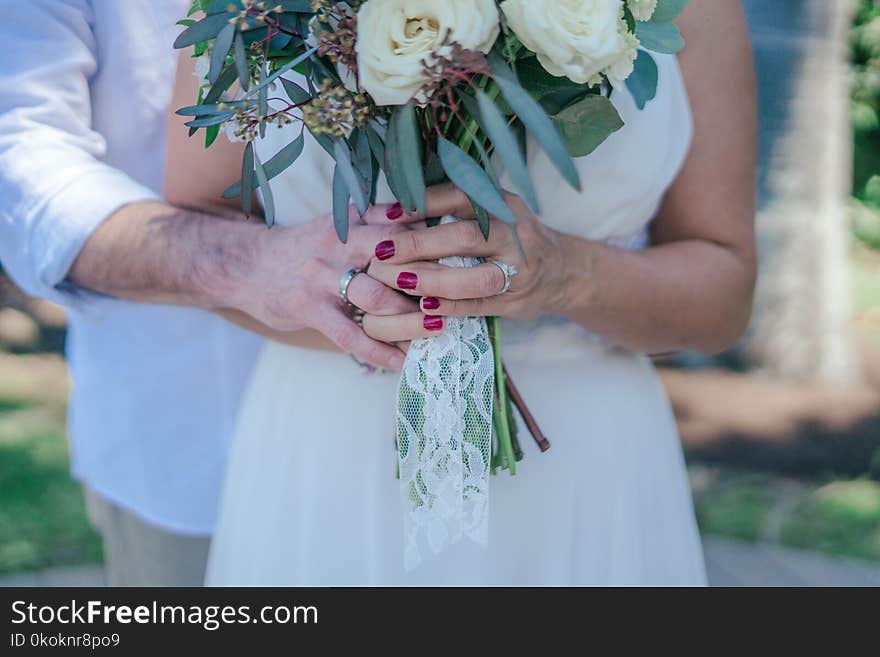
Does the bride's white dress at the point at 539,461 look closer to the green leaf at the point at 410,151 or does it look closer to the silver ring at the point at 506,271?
the silver ring at the point at 506,271

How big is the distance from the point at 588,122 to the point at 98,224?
1017mm

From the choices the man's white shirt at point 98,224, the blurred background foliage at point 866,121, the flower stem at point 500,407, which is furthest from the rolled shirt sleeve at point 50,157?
Answer: the blurred background foliage at point 866,121

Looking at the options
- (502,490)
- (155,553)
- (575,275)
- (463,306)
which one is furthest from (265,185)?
(155,553)

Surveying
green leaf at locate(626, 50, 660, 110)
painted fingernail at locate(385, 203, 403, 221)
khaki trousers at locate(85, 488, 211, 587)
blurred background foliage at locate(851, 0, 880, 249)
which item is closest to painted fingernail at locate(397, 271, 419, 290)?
painted fingernail at locate(385, 203, 403, 221)

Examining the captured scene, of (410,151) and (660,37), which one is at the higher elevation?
(660,37)

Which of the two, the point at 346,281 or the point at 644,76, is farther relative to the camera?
the point at 346,281

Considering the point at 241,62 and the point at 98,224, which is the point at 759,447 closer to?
the point at 98,224

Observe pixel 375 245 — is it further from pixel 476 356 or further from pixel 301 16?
pixel 301 16

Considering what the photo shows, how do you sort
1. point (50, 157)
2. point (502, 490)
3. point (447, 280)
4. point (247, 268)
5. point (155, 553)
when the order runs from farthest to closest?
point (155, 553) < point (50, 157) < point (502, 490) < point (247, 268) < point (447, 280)

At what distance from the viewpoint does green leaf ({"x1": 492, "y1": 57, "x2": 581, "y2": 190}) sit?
1.12 m

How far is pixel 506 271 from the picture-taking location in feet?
4.82

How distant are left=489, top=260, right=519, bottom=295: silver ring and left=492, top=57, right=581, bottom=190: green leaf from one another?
342mm

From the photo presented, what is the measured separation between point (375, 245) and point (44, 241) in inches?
30.5
